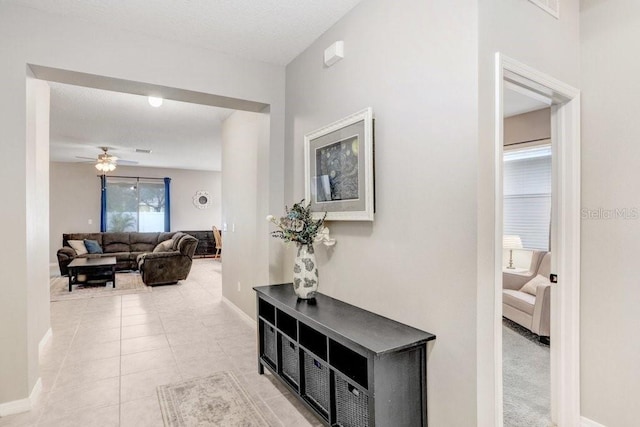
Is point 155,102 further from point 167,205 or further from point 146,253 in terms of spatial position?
point 167,205

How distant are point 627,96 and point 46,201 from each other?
189 inches

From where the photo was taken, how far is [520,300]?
3697mm

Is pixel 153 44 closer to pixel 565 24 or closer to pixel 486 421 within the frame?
pixel 565 24

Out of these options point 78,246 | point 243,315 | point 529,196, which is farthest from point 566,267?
point 78,246

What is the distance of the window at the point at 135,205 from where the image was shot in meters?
9.27

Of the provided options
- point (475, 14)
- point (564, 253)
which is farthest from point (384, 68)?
point (564, 253)

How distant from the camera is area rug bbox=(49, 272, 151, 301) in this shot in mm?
5436

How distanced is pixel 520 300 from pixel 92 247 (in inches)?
326

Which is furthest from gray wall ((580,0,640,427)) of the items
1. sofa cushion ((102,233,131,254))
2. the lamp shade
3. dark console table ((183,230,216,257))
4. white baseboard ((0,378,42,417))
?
dark console table ((183,230,216,257))

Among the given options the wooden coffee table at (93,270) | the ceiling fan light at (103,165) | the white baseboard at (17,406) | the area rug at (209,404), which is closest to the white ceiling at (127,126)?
the ceiling fan light at (103,165)

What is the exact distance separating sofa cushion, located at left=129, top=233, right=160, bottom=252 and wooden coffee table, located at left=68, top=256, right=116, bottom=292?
6.63ft

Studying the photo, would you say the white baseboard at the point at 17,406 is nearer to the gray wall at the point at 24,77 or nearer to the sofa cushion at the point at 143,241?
the gray wall at the point at 24,77

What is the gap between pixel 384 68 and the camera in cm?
196

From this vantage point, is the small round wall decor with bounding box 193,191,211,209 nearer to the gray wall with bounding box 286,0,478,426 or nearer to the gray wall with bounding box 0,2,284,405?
the gray wall with bounding box 0,2,284,405
